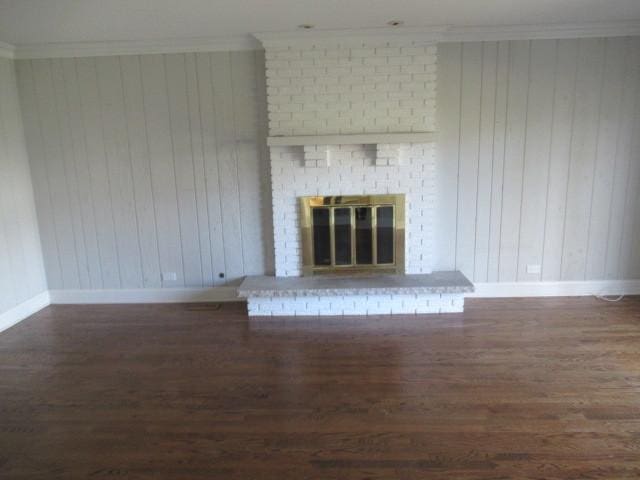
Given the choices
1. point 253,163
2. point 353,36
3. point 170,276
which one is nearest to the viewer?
point 353,36

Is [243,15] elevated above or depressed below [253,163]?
above

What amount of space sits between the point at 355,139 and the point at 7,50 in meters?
3.13

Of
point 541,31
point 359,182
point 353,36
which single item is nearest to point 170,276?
point 359,182

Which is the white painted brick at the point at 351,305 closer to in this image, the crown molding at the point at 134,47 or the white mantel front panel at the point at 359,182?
the white mantel front panel at the point at 359,182

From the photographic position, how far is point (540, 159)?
13.3ft

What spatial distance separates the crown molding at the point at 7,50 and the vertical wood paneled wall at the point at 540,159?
3.77 metres

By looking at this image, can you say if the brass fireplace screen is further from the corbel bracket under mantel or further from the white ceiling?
the white ceiling

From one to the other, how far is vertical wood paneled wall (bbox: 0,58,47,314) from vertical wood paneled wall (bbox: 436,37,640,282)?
3817 millimetres

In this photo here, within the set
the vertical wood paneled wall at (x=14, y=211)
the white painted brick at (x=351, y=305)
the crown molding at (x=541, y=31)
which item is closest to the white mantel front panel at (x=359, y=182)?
the white painted brick at (x=351, y=305)

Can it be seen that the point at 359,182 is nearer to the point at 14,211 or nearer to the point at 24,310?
the point at 14,211

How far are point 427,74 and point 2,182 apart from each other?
148 inches

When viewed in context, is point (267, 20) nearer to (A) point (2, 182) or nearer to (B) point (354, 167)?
(B) point (354, 167)

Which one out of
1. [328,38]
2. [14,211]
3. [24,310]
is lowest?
[24,310]

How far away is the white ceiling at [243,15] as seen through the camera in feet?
9.90
